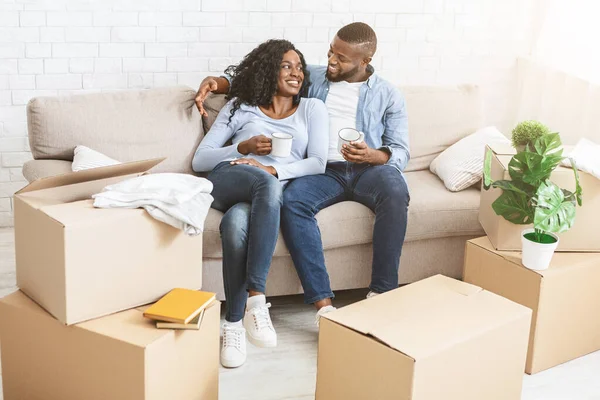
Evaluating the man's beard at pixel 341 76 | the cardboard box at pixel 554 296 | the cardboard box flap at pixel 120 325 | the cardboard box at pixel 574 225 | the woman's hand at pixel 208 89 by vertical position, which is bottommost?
the cardboard box at pixel 554 296

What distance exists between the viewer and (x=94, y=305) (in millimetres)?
1955

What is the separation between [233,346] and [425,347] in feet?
2.66

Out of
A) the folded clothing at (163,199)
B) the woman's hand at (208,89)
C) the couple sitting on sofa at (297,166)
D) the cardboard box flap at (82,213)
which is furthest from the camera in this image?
the woman's hand at (208,89)

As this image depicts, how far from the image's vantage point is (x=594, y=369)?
8.59 feet

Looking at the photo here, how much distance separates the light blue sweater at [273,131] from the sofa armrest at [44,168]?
1.56ft

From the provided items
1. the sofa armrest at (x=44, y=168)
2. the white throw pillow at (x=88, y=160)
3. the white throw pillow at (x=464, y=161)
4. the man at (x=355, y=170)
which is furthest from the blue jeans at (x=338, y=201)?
the sofa armrest at (x=44, y=168)

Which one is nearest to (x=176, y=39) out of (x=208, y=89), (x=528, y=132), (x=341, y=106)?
(x=208, y=89)

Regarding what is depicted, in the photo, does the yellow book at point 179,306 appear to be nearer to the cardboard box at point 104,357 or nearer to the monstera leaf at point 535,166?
the cardboard box at point 104,357

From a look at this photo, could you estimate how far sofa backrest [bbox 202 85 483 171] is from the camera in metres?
3.35

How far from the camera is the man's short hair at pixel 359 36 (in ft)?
10.0

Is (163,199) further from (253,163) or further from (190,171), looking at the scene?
(190,171)

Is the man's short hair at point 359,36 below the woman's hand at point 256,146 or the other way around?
the other way around

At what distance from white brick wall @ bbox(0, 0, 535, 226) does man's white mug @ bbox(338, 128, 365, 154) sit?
1.02 metres

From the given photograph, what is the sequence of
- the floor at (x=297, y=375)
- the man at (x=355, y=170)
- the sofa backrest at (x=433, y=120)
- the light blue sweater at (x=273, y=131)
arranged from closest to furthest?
the floor at (x=297, y=375)
the man at (x=355, y=170)
the light blue sweater at (x=273, y=131)
the sofa backrest at (x=433, y=120)
